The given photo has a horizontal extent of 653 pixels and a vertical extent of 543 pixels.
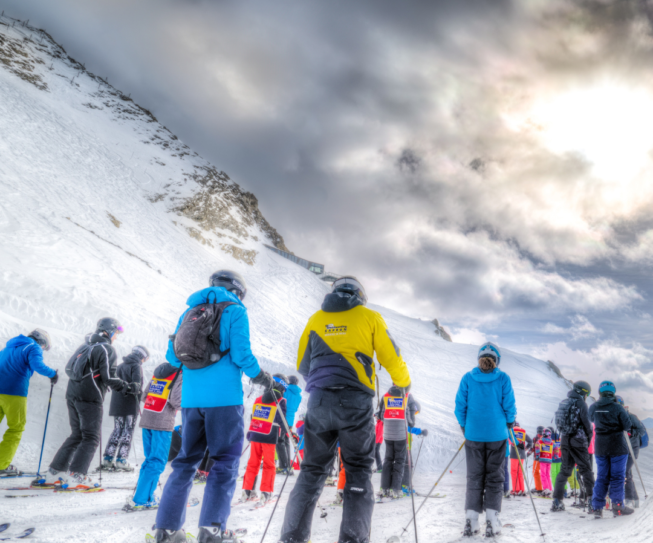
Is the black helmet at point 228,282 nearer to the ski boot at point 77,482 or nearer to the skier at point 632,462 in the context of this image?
the ski boot at point 77,482

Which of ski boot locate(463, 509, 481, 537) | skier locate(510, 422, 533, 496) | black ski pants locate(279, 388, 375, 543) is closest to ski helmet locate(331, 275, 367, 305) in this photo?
black ski pants locate(279, 388, 375, 543)

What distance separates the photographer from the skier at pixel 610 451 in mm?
5191

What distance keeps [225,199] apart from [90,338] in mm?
50444

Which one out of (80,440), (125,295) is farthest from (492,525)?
(125,295)

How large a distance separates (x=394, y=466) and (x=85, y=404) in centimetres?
487

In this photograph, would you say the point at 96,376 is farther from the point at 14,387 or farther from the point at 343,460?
the point at 343,460

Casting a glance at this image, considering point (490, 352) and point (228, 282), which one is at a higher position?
point (228, 282)

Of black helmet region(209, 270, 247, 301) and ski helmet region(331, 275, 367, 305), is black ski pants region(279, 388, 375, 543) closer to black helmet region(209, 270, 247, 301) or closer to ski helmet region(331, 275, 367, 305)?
ski helmet region(331, 275, 367, 305)

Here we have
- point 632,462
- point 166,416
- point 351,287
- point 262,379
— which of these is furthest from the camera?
point 632,462

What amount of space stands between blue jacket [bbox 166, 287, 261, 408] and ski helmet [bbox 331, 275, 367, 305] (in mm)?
876

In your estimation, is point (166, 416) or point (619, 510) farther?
point (619, 510)

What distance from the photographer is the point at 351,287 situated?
353cm

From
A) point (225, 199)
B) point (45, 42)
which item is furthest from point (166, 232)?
point (45, 42)

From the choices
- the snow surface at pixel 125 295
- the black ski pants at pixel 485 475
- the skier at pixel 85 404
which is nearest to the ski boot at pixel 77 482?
the skier at pixel 85 404
